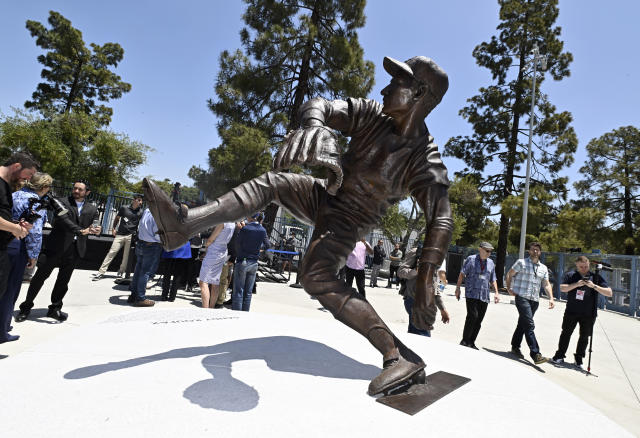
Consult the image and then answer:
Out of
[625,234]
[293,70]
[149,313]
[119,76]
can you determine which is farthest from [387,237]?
[149,313]

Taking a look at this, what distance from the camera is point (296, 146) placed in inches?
68.3

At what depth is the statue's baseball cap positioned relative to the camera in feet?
7.40

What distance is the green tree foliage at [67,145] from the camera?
17250 millimetres

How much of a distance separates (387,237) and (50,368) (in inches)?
1228

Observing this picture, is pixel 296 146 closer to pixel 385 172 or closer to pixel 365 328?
pixel 385 172

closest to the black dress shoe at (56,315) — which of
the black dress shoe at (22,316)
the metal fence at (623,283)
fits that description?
the black dress shoe at (22,316)

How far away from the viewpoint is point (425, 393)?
2.18 m

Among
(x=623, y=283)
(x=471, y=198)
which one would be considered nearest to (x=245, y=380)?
(x=623, y=283)

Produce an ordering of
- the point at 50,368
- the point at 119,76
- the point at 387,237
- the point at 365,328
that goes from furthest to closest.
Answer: the point at 387,237 < the point at 119,76 < the point at 365,328 < the point at 50,368

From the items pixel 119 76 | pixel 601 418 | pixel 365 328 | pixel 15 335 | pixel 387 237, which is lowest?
pixel 15 335

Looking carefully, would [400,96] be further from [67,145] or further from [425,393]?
[67,145]

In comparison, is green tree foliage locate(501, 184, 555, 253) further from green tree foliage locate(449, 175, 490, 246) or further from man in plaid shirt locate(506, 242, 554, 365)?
man in plaid shirt locate(506, 242, 554, 365)

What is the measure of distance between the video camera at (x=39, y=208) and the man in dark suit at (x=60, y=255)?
0.23 metres

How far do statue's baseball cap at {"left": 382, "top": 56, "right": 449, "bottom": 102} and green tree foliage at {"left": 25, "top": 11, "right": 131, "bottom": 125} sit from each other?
22.6m
